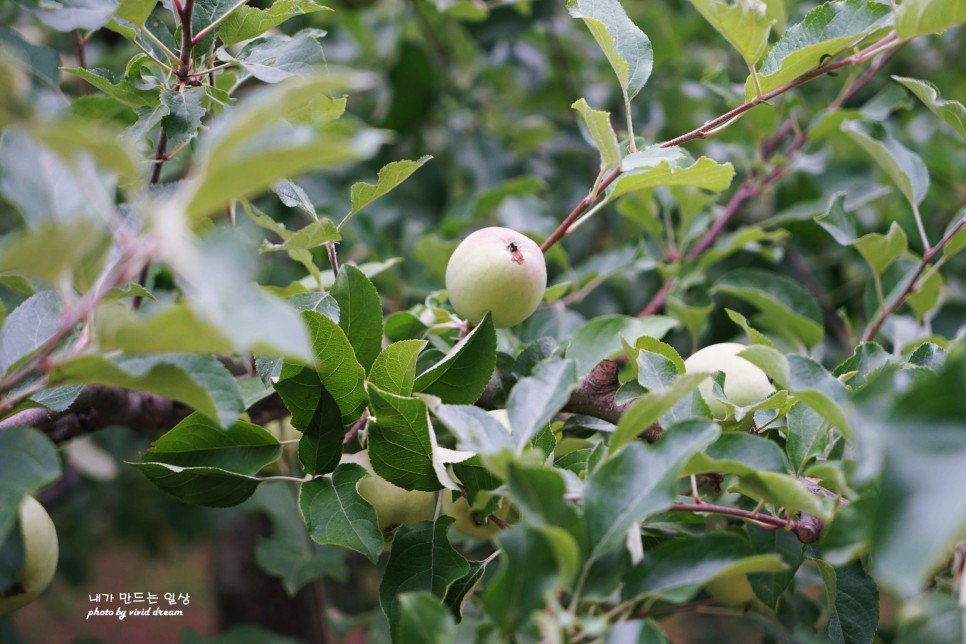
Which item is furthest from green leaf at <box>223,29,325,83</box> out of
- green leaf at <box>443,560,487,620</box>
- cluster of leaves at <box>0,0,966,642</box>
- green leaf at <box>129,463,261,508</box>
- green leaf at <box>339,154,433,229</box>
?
green leaf at <box>443,560,487,620</box>

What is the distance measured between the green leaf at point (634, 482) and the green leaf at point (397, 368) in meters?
0.18

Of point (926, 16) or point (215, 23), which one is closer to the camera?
point (926, 16)

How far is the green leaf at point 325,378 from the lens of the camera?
23.8 inches

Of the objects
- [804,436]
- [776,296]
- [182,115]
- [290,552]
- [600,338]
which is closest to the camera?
[804,436]

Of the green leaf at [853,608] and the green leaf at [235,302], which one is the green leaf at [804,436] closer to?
the green leaf at [853,608]

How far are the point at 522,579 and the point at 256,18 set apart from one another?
20.9 inches

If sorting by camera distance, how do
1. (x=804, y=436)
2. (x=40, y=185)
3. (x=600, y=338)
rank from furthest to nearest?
(x=600, y=338) < (x=804, y=436) < (x=40, y=185)

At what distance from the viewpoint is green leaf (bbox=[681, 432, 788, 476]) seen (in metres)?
0.52

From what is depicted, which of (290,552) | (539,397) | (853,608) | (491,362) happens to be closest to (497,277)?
(491,362)

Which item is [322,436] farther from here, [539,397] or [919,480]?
[919,480]

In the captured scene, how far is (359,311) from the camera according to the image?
2.22 feet

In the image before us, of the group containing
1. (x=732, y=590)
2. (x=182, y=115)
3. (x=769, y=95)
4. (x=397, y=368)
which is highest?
(x=769, y=95)

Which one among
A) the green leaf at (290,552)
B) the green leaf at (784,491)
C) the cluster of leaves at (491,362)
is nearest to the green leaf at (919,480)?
the cluster of leaves at (491,362)

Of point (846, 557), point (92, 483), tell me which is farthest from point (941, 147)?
point (92, 483)
